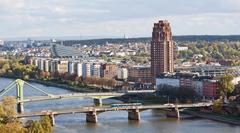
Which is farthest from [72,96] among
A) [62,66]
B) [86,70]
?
[62,66]

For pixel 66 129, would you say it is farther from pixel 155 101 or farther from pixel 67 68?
pixel 67 68

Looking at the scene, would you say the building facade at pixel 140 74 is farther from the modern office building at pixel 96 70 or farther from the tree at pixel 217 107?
the tree at pixel 217 107

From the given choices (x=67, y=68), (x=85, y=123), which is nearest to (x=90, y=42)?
(x=67, y=68)

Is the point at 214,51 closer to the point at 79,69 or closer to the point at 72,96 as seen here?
the point at 79,69

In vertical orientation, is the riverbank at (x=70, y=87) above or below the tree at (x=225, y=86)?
below

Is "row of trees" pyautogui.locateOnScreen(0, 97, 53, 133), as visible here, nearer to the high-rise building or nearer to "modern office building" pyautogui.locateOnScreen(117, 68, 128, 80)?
the high-rise building

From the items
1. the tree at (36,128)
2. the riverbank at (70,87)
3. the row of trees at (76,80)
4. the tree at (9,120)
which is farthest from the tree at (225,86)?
the tree at (36,128)
